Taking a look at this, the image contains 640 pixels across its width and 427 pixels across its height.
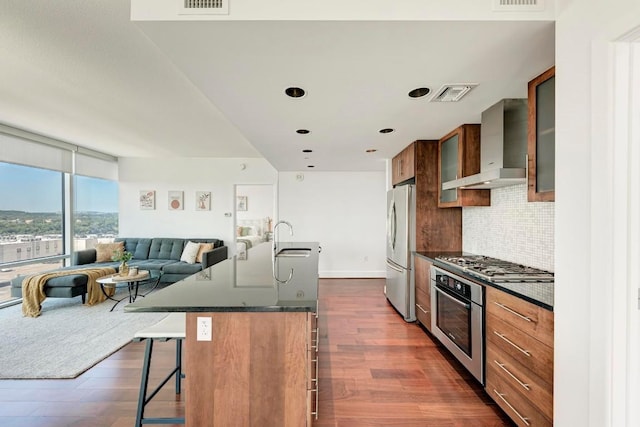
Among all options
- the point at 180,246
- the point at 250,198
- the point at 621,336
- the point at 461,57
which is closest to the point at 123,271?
the point at 180,246

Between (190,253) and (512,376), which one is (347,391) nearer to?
(512,376)

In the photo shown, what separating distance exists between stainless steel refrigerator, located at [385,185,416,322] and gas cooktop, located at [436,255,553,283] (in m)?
0.82

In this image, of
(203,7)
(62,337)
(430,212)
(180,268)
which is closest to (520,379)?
Result: (430,212)

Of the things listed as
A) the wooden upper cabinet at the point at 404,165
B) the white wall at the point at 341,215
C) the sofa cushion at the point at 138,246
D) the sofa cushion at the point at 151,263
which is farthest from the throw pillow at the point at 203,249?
the wooden upper cabinet at the point at 404,165

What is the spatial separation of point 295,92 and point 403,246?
7.59 ft

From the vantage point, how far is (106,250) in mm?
5336

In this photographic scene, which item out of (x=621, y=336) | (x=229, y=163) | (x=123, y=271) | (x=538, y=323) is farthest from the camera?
(x=229, y=163)

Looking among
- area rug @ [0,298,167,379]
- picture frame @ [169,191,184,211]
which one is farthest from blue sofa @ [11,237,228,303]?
picture frame @ [169,191,184,211]

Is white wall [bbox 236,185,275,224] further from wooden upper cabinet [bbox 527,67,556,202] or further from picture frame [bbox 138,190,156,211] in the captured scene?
wooden upper cabinet [bbox 527,67,556,202]

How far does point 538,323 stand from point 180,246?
5.81 meters

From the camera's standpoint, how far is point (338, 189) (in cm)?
598

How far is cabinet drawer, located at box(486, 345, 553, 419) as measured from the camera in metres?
1.45

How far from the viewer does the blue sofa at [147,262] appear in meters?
3.82

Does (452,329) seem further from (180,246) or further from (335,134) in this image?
(180,246)
